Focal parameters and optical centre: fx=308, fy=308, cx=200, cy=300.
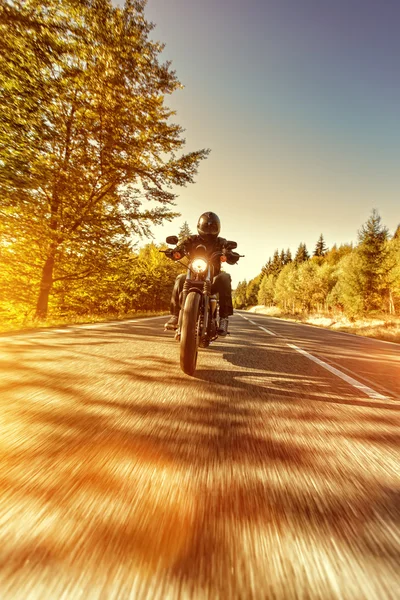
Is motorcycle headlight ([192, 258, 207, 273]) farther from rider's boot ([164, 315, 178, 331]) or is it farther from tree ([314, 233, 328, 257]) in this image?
tree ([314, 233, 328, 257])

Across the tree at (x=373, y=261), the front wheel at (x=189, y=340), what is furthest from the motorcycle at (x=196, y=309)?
the tree at (x=373, y=261)

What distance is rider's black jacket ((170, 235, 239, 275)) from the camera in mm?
4281

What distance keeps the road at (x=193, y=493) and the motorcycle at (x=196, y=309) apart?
590mm

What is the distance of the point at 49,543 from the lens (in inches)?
32.0

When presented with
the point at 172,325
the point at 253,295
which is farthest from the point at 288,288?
the point at 253,295

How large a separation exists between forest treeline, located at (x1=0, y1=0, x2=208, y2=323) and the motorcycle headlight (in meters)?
5.35

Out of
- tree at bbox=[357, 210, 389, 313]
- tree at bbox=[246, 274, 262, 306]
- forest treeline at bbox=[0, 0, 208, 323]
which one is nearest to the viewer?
forest treeline at bbox=[0, 0, 208, 323]

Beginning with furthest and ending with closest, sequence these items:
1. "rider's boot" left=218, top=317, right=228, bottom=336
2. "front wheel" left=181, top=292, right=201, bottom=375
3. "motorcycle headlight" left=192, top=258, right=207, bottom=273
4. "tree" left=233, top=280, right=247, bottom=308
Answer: "tree" left=233, top=280, right=247, bottom=308
"rider's boot" left=218, top=317, right=228, bottom=336
"motorcycle headlight" left=192, top=258, right=207, bottom=273
"front wheel" left=181, top=292, right=201, bottom=375

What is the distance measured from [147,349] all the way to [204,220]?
6.76ft

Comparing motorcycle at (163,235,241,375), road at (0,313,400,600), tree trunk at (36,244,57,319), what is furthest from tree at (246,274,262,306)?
road at (0,313,400,600)

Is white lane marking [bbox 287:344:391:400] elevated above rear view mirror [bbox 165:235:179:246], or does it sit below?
below

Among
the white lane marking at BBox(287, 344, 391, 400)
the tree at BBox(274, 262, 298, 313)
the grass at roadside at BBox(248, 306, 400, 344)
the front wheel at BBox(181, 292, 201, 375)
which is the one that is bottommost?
the grass at roadside at BBox(248, 306, 400, 344)

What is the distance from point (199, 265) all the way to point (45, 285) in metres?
9.21

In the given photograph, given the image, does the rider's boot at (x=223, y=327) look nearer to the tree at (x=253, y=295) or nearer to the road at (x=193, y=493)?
the road at (x=193, y=493)
